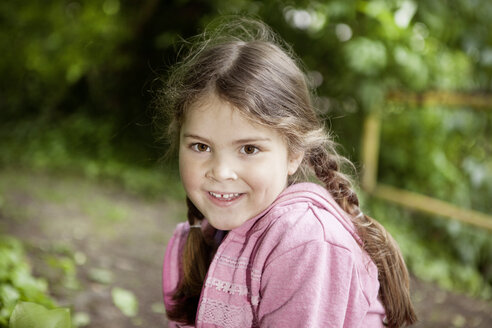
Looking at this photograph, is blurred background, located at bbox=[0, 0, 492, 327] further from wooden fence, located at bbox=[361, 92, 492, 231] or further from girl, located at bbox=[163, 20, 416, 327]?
girl, located at bbox=[163, 20, 416, 327]

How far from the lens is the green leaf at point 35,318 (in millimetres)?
1275

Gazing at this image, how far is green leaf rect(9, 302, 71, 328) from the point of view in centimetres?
128

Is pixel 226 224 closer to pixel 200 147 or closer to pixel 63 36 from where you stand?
pixel 200 147

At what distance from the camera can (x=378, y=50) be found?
400 cm

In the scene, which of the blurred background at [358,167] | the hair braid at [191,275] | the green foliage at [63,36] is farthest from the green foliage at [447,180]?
the green foliage at [63,36]

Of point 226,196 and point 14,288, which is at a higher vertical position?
point 226,196

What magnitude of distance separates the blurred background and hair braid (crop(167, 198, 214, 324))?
0.85 meters

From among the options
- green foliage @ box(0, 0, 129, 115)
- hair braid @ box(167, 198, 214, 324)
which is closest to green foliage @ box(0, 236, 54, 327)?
hair braid @ box(167, 198, 214, 324)

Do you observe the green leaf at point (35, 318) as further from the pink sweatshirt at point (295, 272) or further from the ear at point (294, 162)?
the ear at point (294, 162)

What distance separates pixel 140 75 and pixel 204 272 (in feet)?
20.5

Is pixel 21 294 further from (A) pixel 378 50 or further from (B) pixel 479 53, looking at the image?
(B) pixel 479 53

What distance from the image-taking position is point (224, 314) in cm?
140

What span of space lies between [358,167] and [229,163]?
3.04m

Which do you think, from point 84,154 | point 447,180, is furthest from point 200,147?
point 84,154
